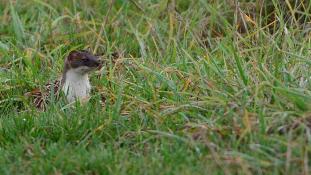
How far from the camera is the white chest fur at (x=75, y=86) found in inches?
273

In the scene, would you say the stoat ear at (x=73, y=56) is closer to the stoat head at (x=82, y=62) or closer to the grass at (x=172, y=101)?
the stoat head at (x=82, y=62)

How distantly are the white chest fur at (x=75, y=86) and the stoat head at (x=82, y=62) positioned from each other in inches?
1.5

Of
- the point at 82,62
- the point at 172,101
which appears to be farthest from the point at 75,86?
the point at 172,101

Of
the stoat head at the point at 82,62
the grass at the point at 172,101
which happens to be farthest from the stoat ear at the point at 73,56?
the grass at the point at 172,101

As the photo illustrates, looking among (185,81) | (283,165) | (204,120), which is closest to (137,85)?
(185,81)

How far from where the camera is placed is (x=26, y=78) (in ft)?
24.3

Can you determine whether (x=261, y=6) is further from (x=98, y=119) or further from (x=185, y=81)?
(x=98, y=119)

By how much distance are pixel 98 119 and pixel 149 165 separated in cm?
81

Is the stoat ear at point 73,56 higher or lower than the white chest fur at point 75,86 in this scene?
higher

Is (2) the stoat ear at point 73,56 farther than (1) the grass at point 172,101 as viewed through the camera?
Yes

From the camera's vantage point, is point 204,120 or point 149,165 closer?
point 149,165

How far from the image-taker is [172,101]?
20.5 ft

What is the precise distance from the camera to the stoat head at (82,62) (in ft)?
22.8

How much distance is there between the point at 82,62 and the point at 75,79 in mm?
141
